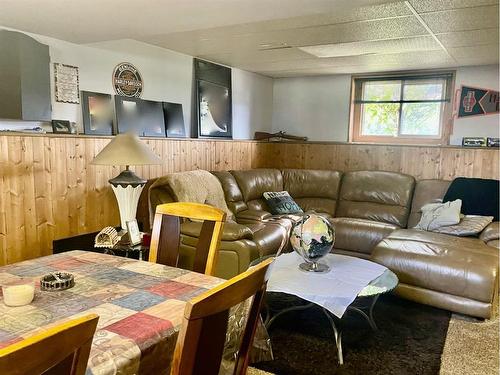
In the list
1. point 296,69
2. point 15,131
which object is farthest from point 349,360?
point 296,69

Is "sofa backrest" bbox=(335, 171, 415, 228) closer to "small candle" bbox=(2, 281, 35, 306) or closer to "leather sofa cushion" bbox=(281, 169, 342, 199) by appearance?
"leather sofa cushion" bbox=(281, 169, 342, 199)

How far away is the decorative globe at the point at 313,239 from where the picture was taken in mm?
2559

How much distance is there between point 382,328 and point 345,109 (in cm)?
340

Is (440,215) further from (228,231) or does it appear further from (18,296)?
(18,296)

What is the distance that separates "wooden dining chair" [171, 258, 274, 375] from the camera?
2.65ft

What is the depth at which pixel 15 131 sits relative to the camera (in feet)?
8.89

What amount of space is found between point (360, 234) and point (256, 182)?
51.0 inches

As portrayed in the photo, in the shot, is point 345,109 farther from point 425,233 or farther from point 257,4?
point 257,4

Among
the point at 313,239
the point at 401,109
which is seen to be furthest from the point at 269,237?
the point at 401,109

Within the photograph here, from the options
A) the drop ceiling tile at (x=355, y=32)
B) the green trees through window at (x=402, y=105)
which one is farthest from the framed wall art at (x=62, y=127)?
the green trees through window at (x=402, y=105)

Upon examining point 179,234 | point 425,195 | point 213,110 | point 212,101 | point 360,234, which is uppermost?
point 212,101

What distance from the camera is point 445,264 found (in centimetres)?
293

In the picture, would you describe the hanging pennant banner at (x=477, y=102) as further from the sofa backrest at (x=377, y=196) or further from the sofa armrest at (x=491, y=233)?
the sofa armrest at (x=491, y=233)

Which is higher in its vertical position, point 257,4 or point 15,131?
point 257,4
